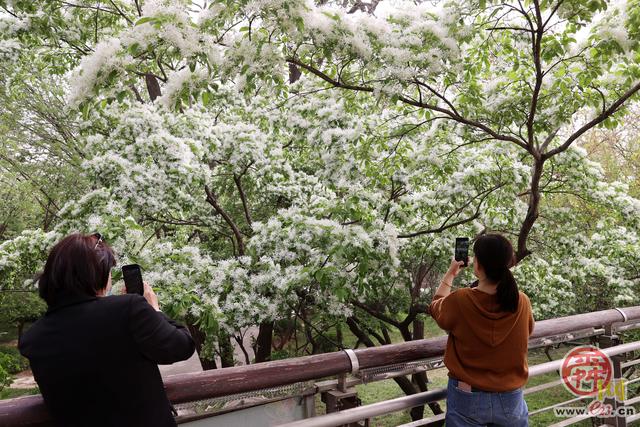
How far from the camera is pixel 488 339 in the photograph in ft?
6.07

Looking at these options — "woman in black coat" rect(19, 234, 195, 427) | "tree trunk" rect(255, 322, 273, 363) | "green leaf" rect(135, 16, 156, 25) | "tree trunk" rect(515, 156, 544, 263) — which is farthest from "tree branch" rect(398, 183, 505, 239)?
"woman in black coat" rect(19, 234, 195, 427)

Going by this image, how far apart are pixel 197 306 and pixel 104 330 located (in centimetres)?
221

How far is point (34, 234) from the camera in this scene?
4297 mm

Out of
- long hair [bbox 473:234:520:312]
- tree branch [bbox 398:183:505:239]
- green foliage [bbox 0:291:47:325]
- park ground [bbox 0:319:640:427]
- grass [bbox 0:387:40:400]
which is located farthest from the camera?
grass [bbox 0:387:40:400]

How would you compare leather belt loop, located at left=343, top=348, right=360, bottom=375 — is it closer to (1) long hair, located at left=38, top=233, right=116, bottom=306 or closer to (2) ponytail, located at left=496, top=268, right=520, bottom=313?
(2) ponytail, located at left=496, top=268, right=520, bottom=313

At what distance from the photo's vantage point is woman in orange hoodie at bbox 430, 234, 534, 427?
1.84 meters

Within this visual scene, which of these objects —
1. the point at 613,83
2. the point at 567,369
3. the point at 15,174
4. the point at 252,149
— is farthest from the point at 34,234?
the point at 15,174

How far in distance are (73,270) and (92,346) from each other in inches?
8.2

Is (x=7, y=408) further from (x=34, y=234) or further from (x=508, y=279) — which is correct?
(x=34, y=234)

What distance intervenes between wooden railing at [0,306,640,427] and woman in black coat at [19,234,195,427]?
0.42 ft

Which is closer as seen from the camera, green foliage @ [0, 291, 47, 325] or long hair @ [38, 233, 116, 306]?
long hair @ [38, 233, 116, 306]

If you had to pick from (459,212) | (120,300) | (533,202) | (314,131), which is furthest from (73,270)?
(459,212)

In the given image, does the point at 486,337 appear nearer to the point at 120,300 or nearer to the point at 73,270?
the point at 120,300

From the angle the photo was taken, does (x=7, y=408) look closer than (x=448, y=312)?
Yes
